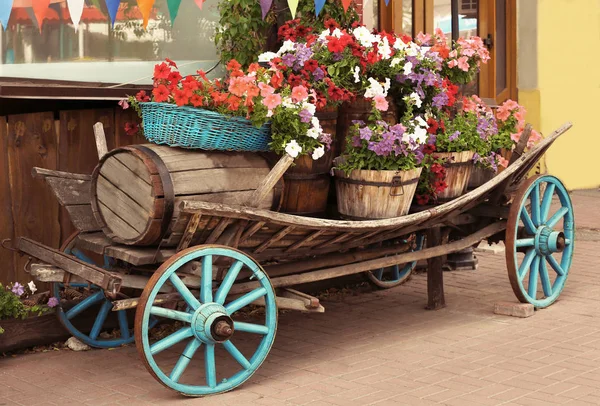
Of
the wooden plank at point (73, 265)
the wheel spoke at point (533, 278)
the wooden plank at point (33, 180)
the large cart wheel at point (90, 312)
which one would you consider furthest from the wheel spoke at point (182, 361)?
the wheel spoke at point (533, 278)

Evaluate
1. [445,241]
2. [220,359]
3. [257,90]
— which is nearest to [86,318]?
[220,359]

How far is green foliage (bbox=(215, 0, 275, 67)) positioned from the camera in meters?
6.62

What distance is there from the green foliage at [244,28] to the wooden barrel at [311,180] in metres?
1.27

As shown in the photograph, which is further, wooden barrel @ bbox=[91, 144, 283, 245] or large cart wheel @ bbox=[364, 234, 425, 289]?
large cart wheel @ bbox=[364, 234, 425, 289]

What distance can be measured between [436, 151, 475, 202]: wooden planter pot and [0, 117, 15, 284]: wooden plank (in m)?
2.57

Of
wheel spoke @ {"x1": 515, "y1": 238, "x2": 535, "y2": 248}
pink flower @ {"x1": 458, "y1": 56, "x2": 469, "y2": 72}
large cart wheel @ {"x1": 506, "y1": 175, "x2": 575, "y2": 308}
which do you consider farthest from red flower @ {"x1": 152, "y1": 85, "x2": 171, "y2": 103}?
wheel spoke @ {"x1": 515, "y1": 238, "x2": 535, "y2": 248}

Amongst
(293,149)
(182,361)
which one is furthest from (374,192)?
(182,361)

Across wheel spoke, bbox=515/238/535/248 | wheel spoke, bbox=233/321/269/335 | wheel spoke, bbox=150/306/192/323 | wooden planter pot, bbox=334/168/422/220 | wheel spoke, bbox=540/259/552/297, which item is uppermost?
wooden planter pot, bbox=334/168/422/220

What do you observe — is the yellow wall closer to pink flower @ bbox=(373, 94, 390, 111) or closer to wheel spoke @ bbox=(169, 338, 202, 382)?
pink flower @ bbox=(373, 94, 390, 111)

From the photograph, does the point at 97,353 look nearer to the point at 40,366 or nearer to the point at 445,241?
the point at 40,366

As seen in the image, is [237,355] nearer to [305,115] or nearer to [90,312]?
[305,115]

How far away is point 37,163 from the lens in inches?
243

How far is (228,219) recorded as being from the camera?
16.3 ft

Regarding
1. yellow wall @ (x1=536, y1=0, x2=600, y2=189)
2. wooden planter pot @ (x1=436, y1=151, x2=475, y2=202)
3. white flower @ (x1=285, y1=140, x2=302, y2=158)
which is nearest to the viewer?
white flower @ (x1=285, y1=140, x2=302, y2=158)
